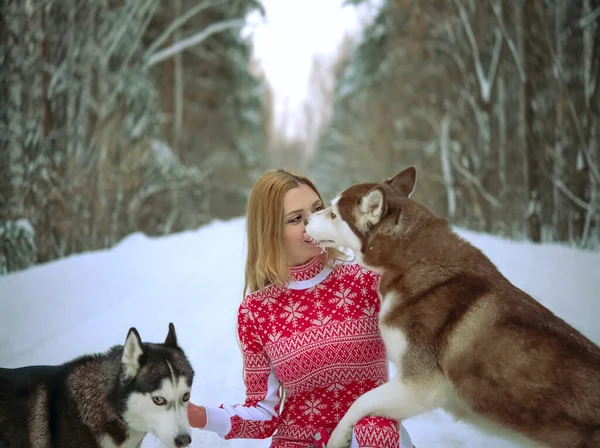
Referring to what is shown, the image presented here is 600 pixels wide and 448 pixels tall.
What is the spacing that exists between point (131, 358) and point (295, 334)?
0.76m

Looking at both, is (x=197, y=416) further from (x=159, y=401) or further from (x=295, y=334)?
(x=295, y=334)

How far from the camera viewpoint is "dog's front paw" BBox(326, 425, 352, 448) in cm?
223

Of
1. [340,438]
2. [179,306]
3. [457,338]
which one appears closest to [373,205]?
[457,338]

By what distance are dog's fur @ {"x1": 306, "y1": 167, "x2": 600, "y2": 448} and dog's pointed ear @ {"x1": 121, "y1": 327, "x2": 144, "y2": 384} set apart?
0.95 metres

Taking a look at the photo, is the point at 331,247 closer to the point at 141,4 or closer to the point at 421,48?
the point at 141,4

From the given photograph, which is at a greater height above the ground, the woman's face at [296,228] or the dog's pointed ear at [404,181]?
the dog's pointed ear at [404,181]

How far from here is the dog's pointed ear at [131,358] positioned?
7.80ft

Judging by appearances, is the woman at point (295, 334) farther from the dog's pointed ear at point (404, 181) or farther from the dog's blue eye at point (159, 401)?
the dog's pointed ear at point (404, 181)

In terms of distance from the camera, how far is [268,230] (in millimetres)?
2590

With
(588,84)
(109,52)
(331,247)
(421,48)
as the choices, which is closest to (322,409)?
(331,247)

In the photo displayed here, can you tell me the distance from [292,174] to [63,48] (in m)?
5.97

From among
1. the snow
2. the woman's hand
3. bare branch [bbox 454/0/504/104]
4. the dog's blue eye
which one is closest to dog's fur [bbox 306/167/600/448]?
the woman's hand

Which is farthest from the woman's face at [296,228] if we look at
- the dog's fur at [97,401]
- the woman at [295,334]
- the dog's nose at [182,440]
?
the dog's nose at [182,440]

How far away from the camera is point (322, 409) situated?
249 cm
